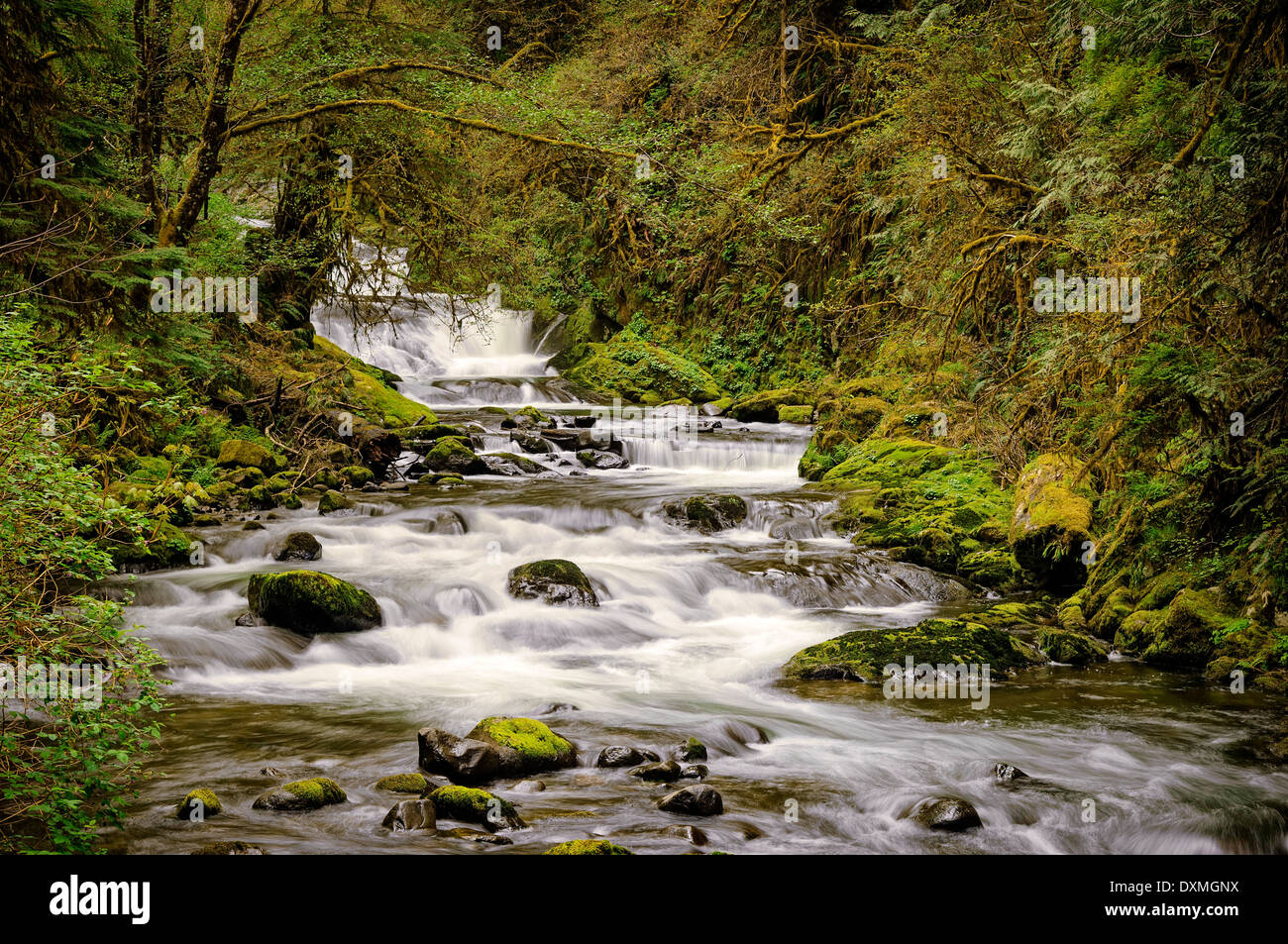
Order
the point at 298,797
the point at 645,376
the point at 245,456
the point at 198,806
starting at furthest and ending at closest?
the point at 645,376 < the point at 245,456 < the point at 298,797 < the point at 198,806

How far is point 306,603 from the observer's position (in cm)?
922

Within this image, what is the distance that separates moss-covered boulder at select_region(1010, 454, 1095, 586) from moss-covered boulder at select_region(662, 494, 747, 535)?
3938 millimetres

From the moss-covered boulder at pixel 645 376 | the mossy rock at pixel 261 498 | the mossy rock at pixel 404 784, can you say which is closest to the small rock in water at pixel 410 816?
the mossy rock at pixel 404 784

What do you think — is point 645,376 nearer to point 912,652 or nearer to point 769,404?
point 769,404

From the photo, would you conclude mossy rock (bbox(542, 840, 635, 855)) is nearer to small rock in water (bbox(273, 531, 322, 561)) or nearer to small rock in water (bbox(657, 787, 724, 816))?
small rock in water (bbox(657, 787, 724, 816))

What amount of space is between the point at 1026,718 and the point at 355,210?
10656 mm

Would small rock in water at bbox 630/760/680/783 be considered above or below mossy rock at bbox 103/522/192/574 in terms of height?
below

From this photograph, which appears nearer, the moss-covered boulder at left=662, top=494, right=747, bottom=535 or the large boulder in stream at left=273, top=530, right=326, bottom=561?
the large boulder in stream at left=273, top=530, right=326, bottom=561

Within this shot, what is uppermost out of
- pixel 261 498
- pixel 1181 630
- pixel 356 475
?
pixel 356 475

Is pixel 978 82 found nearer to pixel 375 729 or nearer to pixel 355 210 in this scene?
pixel 355 210

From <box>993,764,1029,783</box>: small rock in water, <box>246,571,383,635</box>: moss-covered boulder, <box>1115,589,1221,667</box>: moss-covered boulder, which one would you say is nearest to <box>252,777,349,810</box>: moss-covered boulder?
<box>246,571,383,635</box>: moss-covered boulder

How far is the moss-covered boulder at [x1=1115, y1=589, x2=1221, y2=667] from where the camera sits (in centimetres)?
839

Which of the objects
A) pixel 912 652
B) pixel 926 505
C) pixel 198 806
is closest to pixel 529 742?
pixel 198 806

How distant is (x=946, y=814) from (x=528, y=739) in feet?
8.65
